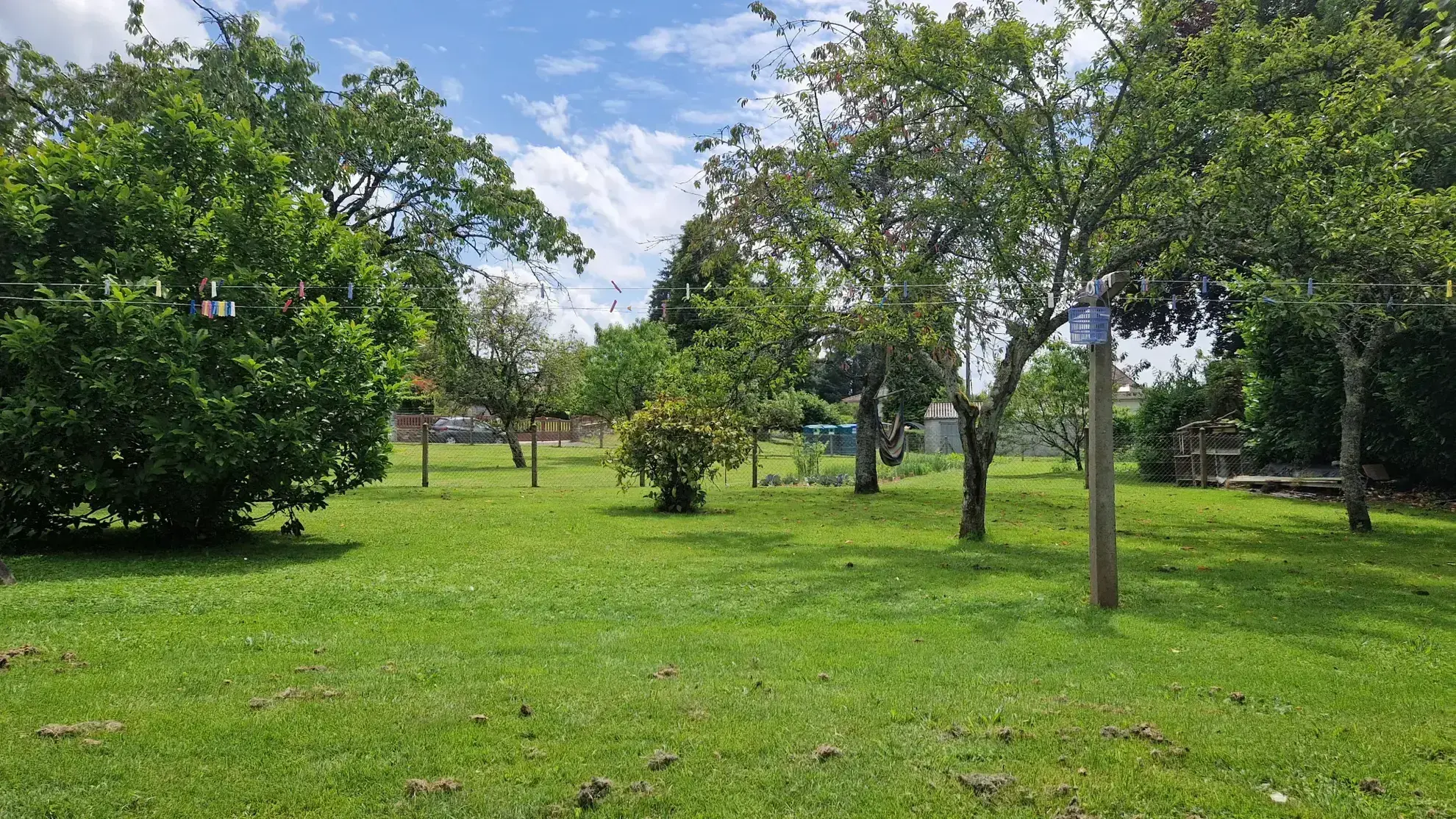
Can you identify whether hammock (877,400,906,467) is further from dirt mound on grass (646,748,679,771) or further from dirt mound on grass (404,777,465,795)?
dirt mound on grass (404,777,465,795)

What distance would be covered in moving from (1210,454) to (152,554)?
23405 millimetres

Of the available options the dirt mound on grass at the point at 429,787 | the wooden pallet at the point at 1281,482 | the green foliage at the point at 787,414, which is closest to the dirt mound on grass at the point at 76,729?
the dirt mound on grass at the point at 429,787

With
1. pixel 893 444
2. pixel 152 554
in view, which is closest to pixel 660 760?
pixel 152 554

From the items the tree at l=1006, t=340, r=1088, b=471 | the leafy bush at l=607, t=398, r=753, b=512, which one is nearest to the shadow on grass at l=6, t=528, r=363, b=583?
the leafy bush at l=607, t=398, r=753, b=512

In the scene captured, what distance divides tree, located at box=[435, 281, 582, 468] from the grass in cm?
2073

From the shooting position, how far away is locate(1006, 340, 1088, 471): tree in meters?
28.4

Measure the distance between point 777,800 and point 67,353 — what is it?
977cm

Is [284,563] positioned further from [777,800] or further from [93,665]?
[777,800]

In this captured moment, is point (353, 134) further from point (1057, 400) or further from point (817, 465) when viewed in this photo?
point (1057, 400)

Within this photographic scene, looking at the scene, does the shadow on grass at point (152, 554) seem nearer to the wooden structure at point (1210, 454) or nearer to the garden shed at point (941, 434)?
the wooden structure at point (1210, 454)

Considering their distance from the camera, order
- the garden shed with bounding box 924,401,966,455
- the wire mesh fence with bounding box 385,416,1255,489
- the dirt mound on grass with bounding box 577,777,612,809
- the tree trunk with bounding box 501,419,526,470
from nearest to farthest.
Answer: the dirt mound on grass with bounding box 577,777,612,809, the wire mesh fence with bounding box 385,416,1255,489, the tree trunk with bounding box 501,419,526,470, the garden shed with bounding box 924,401,966,455

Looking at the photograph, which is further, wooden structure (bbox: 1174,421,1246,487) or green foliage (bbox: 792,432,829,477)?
green foliage (bbox: 792,432,829,477)

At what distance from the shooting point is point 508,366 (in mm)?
31953

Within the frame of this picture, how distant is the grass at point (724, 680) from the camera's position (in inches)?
140
